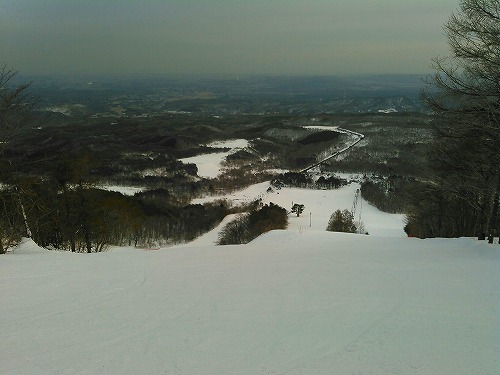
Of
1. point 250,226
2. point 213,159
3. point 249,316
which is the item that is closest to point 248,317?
point 249,316

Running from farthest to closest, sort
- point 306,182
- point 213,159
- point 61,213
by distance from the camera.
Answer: point 213,159 < point 306,182 < point 61,213

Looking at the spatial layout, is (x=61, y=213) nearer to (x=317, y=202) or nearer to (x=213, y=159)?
(x=317, y=202)

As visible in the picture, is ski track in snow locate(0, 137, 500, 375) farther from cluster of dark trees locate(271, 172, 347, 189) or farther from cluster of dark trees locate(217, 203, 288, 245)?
cluster of dark trees locate(271, 172, 347, 189)

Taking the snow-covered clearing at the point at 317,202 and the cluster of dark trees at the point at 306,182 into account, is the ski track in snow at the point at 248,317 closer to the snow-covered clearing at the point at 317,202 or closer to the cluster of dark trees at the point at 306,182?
the snow-covered clearing at the point at 317,202

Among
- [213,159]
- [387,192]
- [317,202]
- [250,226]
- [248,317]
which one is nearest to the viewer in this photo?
[248,317]

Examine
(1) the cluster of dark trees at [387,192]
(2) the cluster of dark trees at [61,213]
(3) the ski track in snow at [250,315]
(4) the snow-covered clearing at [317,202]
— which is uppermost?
(3) the ski track in snow at [250,315]

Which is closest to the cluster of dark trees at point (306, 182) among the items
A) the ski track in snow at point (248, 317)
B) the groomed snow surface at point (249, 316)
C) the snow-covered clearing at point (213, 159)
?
the snow-covered clearing at point (213, 159)
